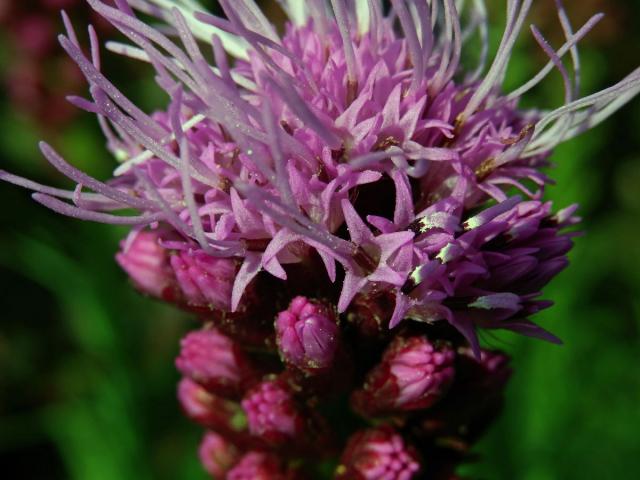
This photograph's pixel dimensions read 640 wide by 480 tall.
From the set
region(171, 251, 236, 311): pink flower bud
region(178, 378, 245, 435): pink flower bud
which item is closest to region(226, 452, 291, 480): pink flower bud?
region(178, 378, 245, 435): pink flower bud

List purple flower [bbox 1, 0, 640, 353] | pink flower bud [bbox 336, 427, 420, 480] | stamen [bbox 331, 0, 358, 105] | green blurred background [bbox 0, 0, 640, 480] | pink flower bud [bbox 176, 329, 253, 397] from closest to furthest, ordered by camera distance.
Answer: purple flower [bbox 1, 0, 640, 353] < stamen [bbox 331, 0, 358, 105] < pink flower bud [bbox 336, 427, 420, 480] < pink flower bud [bbox 176, 329, 253, 397] < green blurred background [bbox 0, 0, 640, 480]

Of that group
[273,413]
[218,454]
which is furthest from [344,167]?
[218,454]

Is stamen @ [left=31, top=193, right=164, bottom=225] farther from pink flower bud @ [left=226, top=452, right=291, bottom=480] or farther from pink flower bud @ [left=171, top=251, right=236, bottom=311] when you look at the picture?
pink flower bud @ [left=226, top=452, right=291, bottom=480]

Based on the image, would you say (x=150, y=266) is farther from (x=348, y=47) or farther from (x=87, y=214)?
(x=348, y=47)

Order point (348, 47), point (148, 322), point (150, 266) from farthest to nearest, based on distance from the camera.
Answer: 1. point (148, 322)
2. point (150, 266)
3. point (348, 47)

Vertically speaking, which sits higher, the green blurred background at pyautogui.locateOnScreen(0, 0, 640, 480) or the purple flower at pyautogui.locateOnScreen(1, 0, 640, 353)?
the purple flower at pyautogui.locateOnScreen(1, 0, 640, 353)

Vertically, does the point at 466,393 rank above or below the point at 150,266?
below

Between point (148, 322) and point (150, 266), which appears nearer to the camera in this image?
point (150, 266)

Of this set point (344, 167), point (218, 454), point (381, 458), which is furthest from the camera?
point (218, 454)
